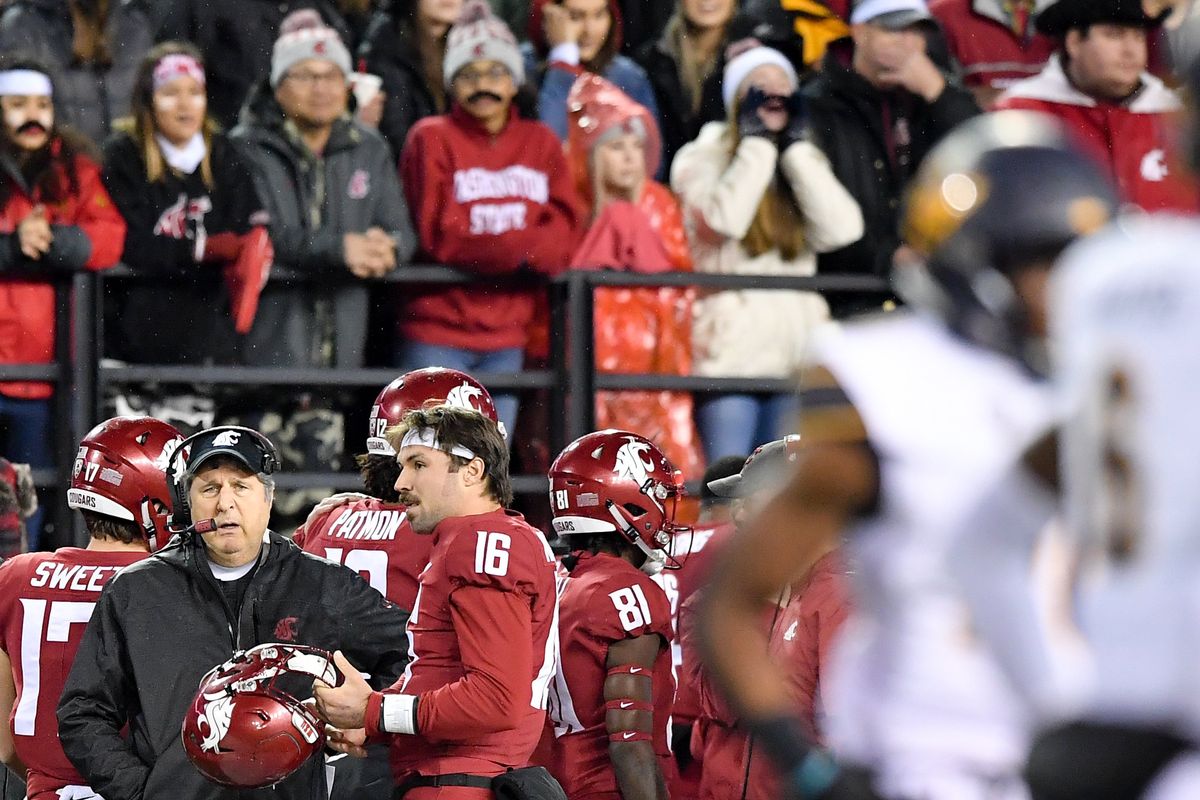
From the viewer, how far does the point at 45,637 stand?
6.47 metres

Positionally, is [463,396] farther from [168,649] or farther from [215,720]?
[215,720]

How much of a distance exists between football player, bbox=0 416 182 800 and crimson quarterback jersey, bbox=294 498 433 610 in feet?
2.00

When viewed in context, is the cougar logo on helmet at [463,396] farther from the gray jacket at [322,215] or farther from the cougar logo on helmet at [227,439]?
the gray jacket at [322,215]

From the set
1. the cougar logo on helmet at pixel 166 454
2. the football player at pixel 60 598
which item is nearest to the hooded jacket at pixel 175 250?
the cougar logo on helmet at pixel 166 454

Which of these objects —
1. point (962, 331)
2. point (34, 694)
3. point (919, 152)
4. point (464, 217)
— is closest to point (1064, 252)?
point (962, 331)

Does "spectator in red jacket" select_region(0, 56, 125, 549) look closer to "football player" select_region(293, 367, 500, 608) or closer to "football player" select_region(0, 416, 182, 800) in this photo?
"football player" select_region(293, 367, 500, 608)

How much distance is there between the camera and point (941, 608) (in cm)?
369

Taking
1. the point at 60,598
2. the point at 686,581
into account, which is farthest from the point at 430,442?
the point at 686,581

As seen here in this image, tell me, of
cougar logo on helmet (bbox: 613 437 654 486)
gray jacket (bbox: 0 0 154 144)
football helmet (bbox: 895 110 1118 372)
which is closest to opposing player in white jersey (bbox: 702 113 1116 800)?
football helmet (bbox: 895 110 1118 372)

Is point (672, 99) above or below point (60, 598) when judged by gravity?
above

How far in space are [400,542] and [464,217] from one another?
309 centimetres

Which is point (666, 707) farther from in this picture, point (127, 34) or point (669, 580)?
point (127, 34)

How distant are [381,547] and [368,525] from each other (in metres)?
0.12

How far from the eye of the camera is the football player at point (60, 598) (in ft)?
21.2
